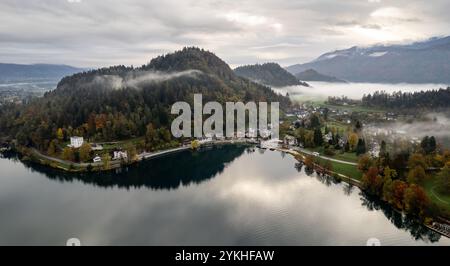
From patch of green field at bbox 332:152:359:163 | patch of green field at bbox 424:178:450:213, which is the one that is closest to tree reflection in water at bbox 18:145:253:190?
patch of green field at bbox 332:152:359:163

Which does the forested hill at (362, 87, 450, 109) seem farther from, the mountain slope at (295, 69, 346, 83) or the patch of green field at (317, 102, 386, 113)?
the mountain slope at (295, 69, 346, 83)

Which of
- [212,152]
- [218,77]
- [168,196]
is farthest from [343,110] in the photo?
[168,196]

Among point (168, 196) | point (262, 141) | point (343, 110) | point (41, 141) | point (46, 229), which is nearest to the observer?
point (46, 229)

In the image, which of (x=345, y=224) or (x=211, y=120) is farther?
(x=211, y=120)

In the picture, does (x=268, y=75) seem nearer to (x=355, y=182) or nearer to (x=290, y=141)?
(x=290, y=141)

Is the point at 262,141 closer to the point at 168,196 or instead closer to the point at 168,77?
the point at 168,196
